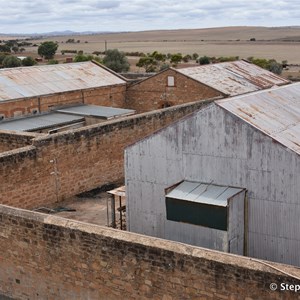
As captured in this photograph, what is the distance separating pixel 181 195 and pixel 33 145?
5934mm

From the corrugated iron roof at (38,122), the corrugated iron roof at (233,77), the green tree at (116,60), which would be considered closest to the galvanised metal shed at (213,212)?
the corrugated iron roof at (38,122)

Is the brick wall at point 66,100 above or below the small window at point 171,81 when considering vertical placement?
below

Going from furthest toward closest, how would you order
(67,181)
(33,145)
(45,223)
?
(67,181) < (33,145) < (45,223)

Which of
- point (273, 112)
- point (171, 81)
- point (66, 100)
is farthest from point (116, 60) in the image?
point (273, 112)

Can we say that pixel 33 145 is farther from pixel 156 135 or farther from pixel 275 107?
pixel 275 107

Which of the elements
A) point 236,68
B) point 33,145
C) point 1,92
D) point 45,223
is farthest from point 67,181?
point 236,68

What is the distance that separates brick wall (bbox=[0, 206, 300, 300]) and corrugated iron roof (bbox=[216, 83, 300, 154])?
9.75 feet

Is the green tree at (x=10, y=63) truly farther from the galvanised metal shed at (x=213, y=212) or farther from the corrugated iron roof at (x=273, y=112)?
the galvanised metal shed at (x=213, y=212)

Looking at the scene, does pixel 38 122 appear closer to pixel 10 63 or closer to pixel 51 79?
pixel 51 79

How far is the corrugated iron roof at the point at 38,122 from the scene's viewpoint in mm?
20219

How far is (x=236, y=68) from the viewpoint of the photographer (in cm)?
3081

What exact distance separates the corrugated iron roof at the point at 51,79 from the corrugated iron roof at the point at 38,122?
142 cm

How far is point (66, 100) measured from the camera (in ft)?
A: 83.3

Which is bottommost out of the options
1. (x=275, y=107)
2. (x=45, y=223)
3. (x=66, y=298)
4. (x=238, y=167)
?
(x=66, y=298)
